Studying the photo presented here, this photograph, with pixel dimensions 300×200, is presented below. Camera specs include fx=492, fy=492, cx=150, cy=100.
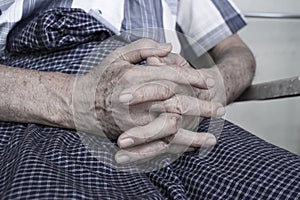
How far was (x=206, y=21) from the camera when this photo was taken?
3.13 feet

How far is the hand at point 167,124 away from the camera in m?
0.57

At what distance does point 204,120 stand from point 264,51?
2.74 ft

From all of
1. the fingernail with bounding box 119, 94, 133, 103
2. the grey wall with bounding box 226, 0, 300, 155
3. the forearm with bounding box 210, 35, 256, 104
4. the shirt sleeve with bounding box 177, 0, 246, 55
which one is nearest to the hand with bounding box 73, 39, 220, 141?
the fingernail with bounding box 119, 94, 133, 103

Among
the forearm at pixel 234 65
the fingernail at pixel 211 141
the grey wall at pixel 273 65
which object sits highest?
the fingernail at pixel 211 141

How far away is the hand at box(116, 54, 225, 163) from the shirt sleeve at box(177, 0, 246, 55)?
0.32 metres

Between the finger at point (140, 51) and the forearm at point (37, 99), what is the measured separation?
0.07 m

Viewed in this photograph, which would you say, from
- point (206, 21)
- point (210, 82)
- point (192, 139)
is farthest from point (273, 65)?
point (192, 139)

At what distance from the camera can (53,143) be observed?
0.58m

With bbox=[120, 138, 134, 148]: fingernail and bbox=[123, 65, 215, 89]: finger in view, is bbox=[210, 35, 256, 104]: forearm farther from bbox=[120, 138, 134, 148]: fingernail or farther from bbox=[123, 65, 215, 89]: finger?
bbox=[120, 138, 134, 148]: fingernail

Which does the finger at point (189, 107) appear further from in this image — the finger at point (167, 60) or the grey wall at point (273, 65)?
the grey wall at point (273, 65)

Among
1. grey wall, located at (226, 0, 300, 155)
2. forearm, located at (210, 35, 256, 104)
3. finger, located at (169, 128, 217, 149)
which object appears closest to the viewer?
A: finger, located at (169, 128, 217, 149)

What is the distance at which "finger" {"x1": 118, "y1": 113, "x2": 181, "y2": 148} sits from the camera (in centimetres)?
56

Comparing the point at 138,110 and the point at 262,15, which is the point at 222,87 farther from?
the point at 262,15

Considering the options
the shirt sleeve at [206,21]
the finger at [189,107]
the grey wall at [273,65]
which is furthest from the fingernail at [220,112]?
the grey wall at [273,65]
